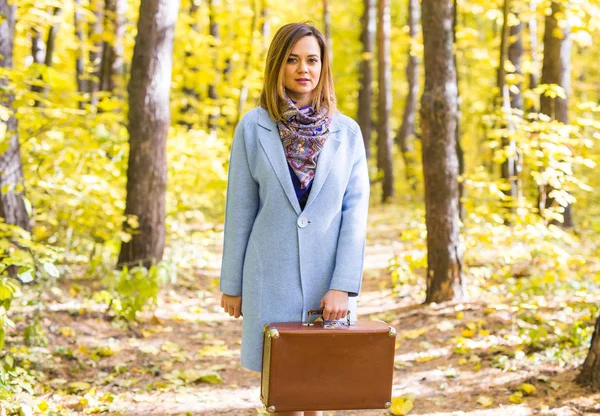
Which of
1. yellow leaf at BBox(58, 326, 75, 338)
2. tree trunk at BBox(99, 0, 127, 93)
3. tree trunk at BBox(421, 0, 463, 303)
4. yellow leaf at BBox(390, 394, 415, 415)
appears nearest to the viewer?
yellow leaf at BBox(390, 394, 415, 415)

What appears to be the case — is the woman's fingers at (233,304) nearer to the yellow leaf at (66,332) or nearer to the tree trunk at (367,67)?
the yellow leaf at (66,332)

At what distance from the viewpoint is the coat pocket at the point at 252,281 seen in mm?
2717

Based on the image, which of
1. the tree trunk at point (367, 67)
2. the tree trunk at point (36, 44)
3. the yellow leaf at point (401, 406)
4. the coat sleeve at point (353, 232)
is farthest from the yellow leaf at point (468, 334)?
the tree trunk at point (367, 67)

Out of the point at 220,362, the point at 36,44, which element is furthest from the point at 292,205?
the point at 36,44

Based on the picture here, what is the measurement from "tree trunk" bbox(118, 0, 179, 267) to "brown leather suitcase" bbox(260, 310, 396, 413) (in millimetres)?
4518

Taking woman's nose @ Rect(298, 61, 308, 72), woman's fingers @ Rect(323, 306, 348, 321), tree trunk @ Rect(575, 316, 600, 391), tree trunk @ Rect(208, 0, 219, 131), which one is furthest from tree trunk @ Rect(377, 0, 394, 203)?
woman's fingers @ Rect(323, 306, 348, 321)

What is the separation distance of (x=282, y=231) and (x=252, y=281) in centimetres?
25

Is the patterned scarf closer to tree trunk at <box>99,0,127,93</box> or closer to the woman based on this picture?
the woman

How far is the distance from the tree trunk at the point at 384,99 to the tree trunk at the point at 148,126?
954 cm

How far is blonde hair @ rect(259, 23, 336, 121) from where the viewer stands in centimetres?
272

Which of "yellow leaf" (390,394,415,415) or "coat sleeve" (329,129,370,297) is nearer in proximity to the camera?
"coat sleeve" (329,129,370,297)

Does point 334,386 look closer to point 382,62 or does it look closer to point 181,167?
point 181,167

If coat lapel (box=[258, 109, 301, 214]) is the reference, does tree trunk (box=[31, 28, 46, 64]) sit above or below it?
above

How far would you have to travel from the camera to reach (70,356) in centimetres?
473
